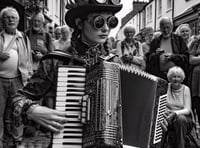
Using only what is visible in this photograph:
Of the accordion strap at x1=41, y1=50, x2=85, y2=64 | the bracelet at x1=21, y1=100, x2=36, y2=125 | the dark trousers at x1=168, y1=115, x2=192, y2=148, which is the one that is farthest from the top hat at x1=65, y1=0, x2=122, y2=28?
the dark trousers at x1=168, y1=115, x2=192, y2=148

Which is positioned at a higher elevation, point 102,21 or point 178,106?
point 102,21

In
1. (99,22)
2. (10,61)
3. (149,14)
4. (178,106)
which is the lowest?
(178,106)

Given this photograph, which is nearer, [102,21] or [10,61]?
[102,21]

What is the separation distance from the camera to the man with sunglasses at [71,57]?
9.62ft

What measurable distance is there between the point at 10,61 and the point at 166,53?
231cm

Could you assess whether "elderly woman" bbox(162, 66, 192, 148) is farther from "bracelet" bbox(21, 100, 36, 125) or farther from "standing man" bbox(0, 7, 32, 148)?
"bracelet" bbox(21, 100, 36, 125)

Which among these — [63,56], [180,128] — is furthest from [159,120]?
[180,128]

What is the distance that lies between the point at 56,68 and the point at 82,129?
41 cm

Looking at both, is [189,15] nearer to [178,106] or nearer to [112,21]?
[178,106]

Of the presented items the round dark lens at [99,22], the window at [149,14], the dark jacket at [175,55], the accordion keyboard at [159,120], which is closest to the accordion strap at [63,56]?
the round dark lens at [99,22]

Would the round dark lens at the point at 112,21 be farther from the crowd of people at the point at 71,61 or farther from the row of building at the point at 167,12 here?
the row of building at the point at 167,12

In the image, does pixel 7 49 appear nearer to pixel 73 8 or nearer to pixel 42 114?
pixel 73 8

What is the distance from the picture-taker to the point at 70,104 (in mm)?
2922

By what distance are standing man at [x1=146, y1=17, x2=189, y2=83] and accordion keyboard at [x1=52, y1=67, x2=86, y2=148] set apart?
417 centimetres
